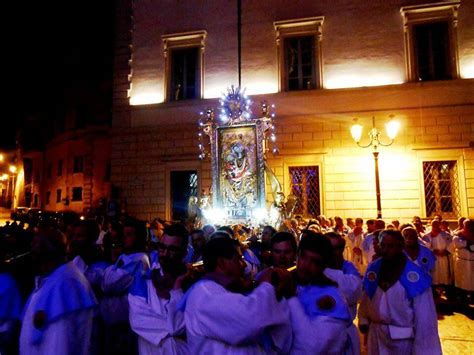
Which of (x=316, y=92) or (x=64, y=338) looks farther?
(x=316, y=92)

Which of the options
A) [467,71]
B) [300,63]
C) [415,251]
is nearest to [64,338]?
[415,251]

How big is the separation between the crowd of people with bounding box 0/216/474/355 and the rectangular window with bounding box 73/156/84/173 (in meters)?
27.2

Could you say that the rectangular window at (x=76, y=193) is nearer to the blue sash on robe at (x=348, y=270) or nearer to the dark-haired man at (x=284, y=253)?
the blue sash on robe at (x=348, y=270)

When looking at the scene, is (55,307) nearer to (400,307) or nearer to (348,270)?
(348,270)

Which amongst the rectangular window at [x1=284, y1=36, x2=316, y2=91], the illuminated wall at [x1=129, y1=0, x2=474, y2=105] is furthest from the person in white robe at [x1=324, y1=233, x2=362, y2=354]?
the rectangular window at [x1=284, y1=36, x2=316, y2=91]

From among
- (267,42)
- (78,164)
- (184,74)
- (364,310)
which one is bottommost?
(364,310)

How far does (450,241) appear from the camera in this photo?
9336 millimetres

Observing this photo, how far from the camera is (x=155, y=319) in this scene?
9.35ft

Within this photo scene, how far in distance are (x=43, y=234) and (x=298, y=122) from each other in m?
12.0

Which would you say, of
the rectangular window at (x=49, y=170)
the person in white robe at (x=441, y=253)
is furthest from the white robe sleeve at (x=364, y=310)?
the rectangular window at (x=49, y=170)

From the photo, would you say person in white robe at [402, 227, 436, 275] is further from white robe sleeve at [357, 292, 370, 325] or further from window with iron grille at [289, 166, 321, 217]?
window with iron grille at [289, 166, 321, 217]

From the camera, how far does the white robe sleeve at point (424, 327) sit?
350 cm

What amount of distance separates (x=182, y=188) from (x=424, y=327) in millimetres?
12353

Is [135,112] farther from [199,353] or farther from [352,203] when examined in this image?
[199,353]
